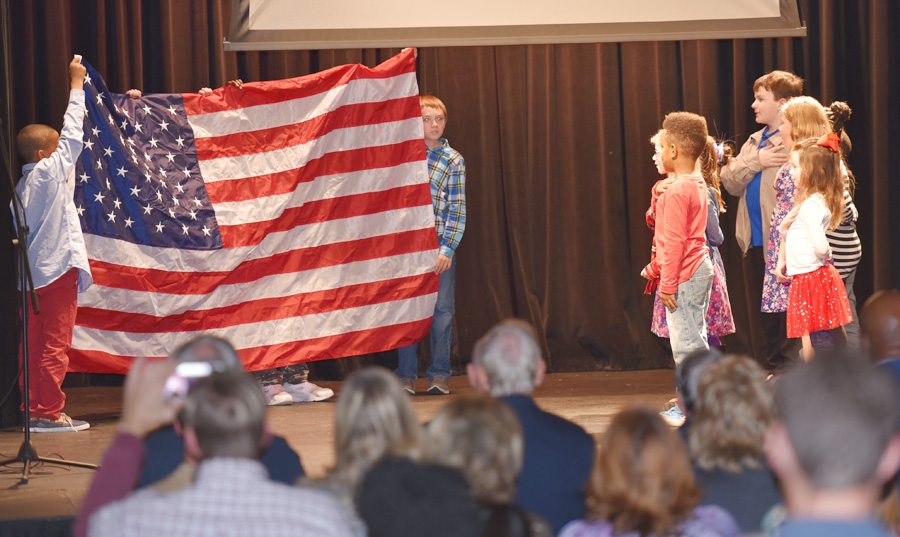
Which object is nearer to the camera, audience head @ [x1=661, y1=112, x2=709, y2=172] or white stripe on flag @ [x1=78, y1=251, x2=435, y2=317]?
audience head @ [x1=661, y1=112, x2=709, y2=172]

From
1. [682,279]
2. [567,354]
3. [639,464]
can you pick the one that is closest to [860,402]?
[639,464]

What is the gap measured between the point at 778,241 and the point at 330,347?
8.51 ft

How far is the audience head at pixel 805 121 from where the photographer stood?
19.6 feet

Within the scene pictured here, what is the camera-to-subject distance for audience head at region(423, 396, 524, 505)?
226cm

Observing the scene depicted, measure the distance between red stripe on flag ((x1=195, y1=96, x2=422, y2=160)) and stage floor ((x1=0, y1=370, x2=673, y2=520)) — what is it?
1487mm

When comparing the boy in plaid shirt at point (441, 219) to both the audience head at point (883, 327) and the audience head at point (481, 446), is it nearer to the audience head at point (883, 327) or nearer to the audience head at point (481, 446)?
the audience head at point (883, 327)

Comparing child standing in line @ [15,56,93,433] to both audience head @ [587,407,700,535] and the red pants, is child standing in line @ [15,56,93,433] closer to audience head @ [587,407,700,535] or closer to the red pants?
the red pants

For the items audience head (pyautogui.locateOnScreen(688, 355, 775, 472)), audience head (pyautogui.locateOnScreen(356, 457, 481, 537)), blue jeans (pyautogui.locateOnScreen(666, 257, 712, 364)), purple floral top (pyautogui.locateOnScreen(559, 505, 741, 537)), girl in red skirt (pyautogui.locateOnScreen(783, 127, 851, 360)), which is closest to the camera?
audience head (pyautogui.locateOnScreen(356, 457, 481, 537))

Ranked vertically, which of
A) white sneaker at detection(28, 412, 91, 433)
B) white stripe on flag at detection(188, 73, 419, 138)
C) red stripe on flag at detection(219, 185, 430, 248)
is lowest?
white sneaker at detection(28, 412, 91, 433)

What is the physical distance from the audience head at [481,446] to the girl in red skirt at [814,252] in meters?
3.53

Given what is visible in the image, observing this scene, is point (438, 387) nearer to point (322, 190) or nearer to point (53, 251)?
point (322, 190)

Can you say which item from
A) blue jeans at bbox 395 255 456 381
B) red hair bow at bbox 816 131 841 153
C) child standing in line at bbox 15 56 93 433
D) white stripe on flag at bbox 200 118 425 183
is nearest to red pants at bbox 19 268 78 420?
child standing in line at bbox 15 56 93 433

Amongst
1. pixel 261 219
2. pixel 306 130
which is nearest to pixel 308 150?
pixel 306 130

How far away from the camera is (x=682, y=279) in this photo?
18.6 ft
